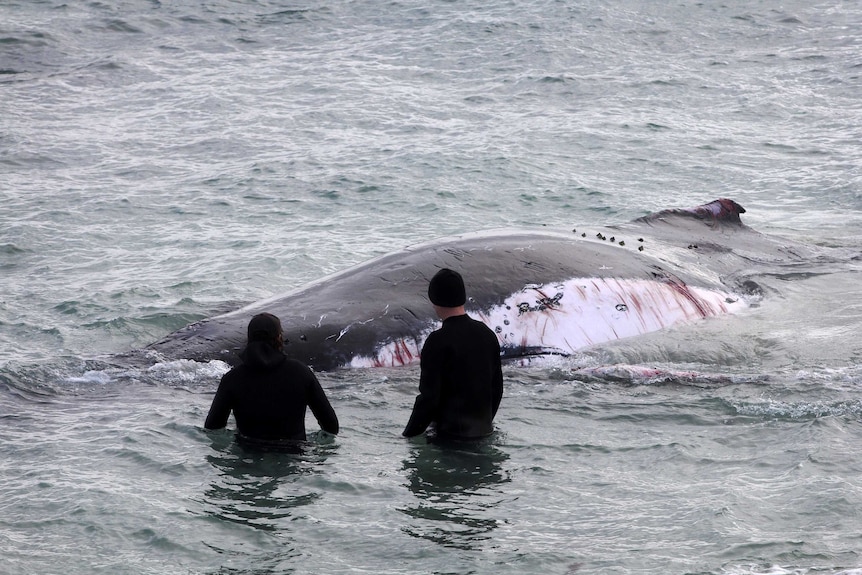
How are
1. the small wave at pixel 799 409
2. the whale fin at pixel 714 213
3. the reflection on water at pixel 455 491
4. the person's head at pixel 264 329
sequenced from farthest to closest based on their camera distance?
the whale fin at pixel 714 213 < the small wave at pixel 799 409 < the person's head at pixel 264 329 < the reflection on water at pixel 455 491

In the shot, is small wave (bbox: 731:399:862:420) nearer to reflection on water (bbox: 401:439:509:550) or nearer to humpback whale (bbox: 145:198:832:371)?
humpback whale (bbox: 145:198:832:371)

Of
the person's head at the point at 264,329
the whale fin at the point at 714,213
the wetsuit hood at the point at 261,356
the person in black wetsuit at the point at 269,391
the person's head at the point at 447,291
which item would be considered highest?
the person's head at the point at 447,291

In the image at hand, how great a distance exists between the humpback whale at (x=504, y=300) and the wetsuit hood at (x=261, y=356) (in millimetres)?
1581

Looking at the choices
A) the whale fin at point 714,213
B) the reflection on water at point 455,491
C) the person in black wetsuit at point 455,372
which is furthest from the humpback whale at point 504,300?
the reflection on water at point 455,491

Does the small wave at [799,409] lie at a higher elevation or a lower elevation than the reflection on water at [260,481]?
higher

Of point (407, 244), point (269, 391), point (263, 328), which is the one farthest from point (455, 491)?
point (407, 244)

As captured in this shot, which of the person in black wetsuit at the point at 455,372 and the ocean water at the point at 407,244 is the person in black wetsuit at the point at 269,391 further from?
the person in black wetsuit at the point at 455,372

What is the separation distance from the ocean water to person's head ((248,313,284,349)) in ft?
2.95

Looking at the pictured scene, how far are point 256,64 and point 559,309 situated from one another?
18.1m

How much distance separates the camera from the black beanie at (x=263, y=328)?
851 cm

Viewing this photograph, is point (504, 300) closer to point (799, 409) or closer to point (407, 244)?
point (799, 409)

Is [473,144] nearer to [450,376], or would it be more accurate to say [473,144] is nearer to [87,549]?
[450,376]

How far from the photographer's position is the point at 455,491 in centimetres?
810

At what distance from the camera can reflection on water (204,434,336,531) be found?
7.71m
